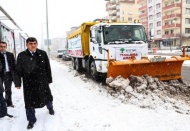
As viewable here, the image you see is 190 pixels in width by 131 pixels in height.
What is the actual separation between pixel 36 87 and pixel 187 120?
3.37 m

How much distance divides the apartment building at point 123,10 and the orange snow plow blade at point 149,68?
73679mm

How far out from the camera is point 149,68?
346 inches

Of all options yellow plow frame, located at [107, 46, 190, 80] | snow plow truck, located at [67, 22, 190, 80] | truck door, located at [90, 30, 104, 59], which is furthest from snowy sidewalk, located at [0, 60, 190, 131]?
truck door, located at [90, 30, 104, 59]

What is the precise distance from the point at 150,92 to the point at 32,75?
3.90 meters

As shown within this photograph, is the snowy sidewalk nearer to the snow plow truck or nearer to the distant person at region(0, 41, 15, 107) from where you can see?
the distant person at region(0, 41, 15, 107)

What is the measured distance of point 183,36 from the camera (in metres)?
55.3

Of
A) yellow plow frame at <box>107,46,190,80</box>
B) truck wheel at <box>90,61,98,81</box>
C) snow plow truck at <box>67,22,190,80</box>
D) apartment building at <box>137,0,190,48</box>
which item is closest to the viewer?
yellow plow frame at <box>107,46,190,80</box>

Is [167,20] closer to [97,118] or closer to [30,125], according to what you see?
[97,118]

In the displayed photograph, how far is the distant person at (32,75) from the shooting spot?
504cm

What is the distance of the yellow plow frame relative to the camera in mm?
8276

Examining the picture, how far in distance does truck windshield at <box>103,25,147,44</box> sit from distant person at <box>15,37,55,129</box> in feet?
15.8

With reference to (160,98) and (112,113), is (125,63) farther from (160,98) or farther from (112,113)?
(112,113)

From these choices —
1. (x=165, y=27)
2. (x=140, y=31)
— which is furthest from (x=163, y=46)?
(x=140, y=31)

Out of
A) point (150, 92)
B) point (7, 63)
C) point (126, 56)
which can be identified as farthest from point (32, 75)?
point (126, 56)
